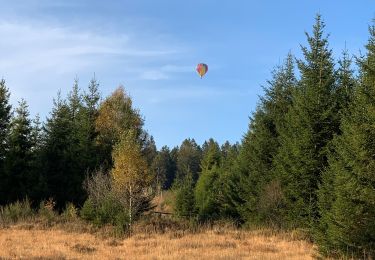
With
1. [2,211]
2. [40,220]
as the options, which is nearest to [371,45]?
[40,220]

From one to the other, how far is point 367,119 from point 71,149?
88.5 feet

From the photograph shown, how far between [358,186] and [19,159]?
26.8 meters

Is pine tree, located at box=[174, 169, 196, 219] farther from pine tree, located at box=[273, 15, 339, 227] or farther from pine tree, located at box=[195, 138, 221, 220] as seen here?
pine tree, located at box=[273, 15, 339, 227]

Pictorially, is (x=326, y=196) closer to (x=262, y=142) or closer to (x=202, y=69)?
(x=262, y=142)

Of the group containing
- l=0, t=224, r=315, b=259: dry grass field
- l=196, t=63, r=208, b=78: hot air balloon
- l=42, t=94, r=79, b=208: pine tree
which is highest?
l=196, t=63, r=208, b=78: hot air balloon

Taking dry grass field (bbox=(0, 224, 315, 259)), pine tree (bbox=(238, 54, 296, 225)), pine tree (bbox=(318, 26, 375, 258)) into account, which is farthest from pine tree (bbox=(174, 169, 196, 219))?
pine tree (bbox=(318, 26, 375, 258))

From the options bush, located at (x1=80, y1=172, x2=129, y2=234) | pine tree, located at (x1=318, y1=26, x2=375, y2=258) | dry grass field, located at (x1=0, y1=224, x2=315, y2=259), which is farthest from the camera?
bush, located at (x1=80, y1=172, x2=129, y2=234)

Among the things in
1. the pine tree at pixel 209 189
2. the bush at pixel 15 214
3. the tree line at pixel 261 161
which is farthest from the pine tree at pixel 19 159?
the pine tree at pixel 209 189

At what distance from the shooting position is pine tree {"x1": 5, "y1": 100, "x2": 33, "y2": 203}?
115ft

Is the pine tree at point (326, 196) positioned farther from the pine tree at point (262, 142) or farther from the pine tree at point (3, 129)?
the pine tree at point (3, 129)

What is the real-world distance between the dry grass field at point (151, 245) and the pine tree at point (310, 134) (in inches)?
70.4

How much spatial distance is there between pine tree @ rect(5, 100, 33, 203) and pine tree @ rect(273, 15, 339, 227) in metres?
20.7

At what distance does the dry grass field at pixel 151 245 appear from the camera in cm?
1714

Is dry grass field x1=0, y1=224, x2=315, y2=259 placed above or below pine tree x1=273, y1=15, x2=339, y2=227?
below
